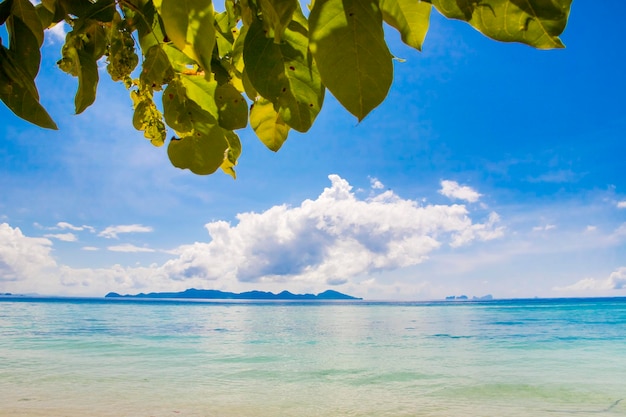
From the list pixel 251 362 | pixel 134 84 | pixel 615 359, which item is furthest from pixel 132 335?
pixel 134 84

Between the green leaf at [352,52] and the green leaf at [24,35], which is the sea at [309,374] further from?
the green leaf at [352,52]

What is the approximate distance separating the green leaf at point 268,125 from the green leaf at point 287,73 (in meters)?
0.13

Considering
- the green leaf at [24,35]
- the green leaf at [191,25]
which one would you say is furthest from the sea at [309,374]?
the green leaf at [191,25]

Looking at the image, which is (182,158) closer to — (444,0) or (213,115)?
(213,115)

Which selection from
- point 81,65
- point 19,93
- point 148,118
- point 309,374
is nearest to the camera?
point 19,93

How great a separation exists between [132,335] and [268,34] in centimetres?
1874

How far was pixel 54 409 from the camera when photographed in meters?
6.84

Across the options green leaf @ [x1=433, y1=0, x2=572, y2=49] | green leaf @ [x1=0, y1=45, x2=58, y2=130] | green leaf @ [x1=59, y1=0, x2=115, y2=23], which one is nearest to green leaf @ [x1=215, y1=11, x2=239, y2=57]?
green leaf @ [x1=59, y1=0, x2=115, y2=23]

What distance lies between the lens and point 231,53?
1.59 feet

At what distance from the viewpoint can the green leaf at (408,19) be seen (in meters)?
0.24

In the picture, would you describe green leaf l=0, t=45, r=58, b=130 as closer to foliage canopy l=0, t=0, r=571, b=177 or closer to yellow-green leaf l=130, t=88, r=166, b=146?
foliage canopy l=0, t=0, r=571, b=177

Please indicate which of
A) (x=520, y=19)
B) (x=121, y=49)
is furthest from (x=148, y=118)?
(x=520, y=19)

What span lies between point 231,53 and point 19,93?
216 mm

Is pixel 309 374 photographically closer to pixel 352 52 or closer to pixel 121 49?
pixel 121 49
